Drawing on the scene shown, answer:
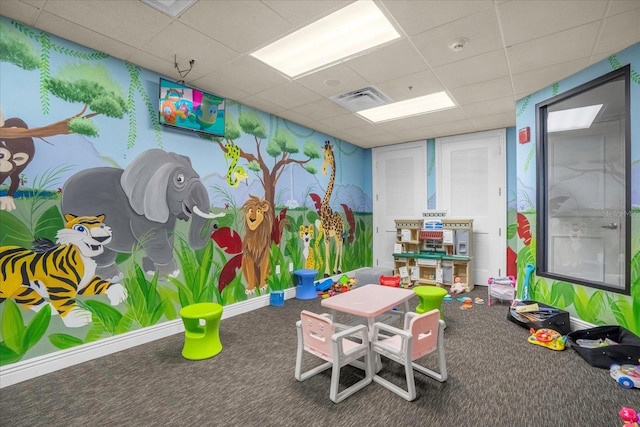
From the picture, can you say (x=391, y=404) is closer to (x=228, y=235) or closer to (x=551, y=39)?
(x=228, y=235)

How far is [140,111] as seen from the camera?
10.00ft

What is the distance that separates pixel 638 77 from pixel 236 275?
4484 millimetres

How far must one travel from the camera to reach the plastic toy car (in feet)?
7.13

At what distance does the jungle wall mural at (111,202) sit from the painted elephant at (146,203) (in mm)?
11

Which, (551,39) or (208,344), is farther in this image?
(208,344)

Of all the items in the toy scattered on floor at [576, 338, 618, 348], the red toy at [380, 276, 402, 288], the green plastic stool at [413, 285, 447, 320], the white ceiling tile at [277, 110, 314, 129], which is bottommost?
the toy scattered on floor at [576, 338, 618, 348]

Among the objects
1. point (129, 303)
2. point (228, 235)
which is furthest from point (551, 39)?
point (129, 303)

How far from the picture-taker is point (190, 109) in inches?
131

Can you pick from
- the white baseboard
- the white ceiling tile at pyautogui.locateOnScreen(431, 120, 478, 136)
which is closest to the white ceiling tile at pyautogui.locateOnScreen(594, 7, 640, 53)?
the white ceiling tile at pyautogui.locateOnScreen(431, 120, 478, 136)

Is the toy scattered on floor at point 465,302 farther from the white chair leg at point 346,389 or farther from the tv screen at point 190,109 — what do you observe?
the tv screen at point 190,109

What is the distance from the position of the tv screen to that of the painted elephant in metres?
0.37

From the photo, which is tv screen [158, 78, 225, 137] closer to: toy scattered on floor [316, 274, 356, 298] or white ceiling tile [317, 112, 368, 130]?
white ceiling tile [317, 112, 368, 130]

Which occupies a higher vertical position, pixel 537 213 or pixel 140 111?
pixel 140 111

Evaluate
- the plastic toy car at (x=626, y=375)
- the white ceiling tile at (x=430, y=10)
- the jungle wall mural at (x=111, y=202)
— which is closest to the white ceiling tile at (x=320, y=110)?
the jungle wall mural at (x=111, y=202)
